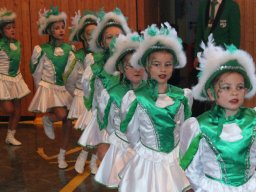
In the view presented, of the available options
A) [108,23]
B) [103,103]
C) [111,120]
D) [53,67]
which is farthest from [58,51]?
[111,120]

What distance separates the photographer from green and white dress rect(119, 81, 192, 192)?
13.5ft

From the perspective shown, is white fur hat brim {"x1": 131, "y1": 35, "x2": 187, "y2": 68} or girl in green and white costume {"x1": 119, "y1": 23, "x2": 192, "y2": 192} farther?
white fur hat brim {"x1": 131, "y1": 35, "x2": 187, "y2": 68}

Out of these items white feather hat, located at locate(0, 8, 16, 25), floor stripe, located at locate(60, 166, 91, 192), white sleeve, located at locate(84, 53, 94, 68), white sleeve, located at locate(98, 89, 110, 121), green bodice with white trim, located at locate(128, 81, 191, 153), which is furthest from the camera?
white feather hat, located at locate(0, 8, 16, 25)

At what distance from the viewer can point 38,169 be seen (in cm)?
679

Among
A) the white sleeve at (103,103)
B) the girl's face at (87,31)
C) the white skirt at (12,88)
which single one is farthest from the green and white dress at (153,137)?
the white skirt at (12,88)

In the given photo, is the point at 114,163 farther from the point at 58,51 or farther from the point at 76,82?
the point at 58,51

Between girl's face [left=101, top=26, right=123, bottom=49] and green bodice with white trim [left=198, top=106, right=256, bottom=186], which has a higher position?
girl's face [left=101, top=26, right=123, bottom=49]

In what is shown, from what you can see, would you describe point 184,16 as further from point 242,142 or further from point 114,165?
point 242,142

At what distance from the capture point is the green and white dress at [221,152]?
11.2 feet

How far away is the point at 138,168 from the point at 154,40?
976mm

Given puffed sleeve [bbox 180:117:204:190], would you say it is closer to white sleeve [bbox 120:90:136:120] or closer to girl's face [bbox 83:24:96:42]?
white sleeve [bbox 120:90:136:120]

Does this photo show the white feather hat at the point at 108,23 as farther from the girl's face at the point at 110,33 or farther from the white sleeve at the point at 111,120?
the white sleeve at the point at 111,120

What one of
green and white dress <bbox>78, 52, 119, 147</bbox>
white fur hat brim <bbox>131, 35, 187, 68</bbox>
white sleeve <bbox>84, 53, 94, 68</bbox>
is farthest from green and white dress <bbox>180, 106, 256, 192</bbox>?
white sleeve <bbox>84, 53, 94, 68</bbox>

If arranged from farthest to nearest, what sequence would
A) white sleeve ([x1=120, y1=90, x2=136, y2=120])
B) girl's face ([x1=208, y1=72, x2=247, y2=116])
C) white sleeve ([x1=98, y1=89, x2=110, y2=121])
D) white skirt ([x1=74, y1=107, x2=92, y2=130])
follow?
white skirt ([x1=74, y1=107, x2=92, y2=130]) < white sleeve ([x1=98, y1=89, x2=110, y2=121]) < white sleeve ([x1=120, y1=90, x2=136, y2=120]) < girl's face ([x1=208, y1=72, x2=247, y2=116])
